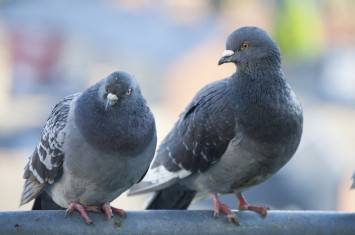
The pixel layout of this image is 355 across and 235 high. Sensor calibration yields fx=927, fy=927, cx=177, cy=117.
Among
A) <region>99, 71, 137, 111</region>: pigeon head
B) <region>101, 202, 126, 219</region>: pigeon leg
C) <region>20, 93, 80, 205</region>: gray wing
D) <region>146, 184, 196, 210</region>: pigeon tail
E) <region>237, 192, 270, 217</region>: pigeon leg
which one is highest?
<region>99, 71, 137, 111</region>: pigeon head

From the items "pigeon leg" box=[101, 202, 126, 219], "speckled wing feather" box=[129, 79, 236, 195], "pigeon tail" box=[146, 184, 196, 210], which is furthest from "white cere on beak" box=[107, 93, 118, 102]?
"pigeon tail" box=[146, 184, 196, 210]

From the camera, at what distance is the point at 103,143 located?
23.6ft

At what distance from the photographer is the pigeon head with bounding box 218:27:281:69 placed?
7883mm

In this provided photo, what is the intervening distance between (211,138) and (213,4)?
115ft

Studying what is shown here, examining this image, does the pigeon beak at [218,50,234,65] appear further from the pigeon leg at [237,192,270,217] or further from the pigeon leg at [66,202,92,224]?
the pigeon leg at [66,202,92,224]

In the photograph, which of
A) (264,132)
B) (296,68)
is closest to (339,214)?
(264,132)

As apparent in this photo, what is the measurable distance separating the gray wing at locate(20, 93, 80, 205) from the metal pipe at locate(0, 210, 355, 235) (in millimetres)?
705

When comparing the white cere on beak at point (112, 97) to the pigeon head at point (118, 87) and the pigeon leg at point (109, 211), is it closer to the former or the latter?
the pigeon head at point (118, 87)

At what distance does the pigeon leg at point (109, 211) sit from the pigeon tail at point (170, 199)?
134 centimetres

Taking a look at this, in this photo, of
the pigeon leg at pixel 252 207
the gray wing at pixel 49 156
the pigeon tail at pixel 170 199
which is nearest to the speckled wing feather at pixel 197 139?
the pigeon tail at pixel 170 199

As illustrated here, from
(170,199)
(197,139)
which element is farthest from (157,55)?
(197,139)

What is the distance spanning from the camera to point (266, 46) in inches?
313

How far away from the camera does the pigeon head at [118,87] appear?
705cm

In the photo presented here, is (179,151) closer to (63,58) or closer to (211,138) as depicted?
(211,138)
